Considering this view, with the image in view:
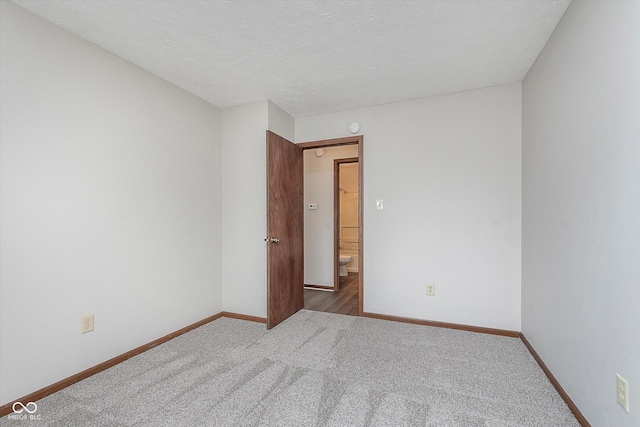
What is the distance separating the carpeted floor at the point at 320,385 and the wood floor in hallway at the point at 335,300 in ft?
2.63

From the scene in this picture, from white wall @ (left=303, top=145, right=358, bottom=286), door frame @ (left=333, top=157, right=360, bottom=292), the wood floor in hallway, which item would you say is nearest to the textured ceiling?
door frame @ (left=333, top=157, right=360, bottom=292)

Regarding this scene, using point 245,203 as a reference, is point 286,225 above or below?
below

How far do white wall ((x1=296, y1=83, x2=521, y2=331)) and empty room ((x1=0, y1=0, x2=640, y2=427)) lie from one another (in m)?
0.02

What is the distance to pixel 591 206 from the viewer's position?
1.46 m

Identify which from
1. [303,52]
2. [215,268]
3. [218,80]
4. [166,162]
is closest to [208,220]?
[215,268]

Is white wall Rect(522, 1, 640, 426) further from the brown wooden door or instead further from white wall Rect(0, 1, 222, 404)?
white wall Rect(0, 1, 222, 404)

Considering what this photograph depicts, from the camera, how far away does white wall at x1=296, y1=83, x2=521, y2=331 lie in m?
2.72

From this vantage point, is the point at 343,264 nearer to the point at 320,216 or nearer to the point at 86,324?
the point at 320,216

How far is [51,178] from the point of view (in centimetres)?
185

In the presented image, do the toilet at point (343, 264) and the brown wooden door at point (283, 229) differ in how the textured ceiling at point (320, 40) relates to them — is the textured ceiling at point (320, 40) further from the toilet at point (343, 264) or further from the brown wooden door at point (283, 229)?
the toilet at point (343, 264)

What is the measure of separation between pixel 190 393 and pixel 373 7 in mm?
2590

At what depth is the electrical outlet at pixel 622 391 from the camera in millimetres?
1187

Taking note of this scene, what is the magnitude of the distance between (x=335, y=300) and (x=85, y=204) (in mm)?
2911

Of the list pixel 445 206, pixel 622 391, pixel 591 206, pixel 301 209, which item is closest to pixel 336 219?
pixel 301 209
